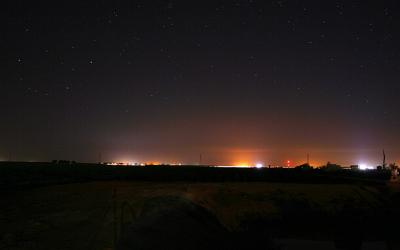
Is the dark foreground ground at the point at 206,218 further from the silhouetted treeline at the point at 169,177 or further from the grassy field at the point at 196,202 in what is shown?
the silhouetted treeline at the point at 169,177

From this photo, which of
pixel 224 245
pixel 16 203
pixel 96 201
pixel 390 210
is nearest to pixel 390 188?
pixel 390 210

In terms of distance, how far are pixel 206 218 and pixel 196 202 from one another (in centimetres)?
187

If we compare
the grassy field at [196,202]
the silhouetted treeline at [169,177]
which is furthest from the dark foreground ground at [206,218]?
the silhouetted treeline at [169,177]

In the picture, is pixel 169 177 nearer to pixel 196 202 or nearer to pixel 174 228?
pixel 196 202

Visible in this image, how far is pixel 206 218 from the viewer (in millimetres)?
25875

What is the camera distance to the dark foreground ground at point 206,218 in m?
19.6

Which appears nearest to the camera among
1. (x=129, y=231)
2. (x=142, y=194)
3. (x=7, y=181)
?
(x=129, y=231)

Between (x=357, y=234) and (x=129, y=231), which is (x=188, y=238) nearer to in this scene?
(x=129, y=231)

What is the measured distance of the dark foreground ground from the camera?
19.6 meters

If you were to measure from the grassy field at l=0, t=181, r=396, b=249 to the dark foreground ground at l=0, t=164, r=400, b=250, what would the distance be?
4cm

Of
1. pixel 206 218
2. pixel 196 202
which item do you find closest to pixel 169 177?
pixel 196 202

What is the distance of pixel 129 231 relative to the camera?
2014 cm

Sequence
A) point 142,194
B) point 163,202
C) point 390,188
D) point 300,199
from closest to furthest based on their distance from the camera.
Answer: point 163,202
point 142,194
point 300,199
point 390,188

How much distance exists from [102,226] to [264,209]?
13649 millimetres
